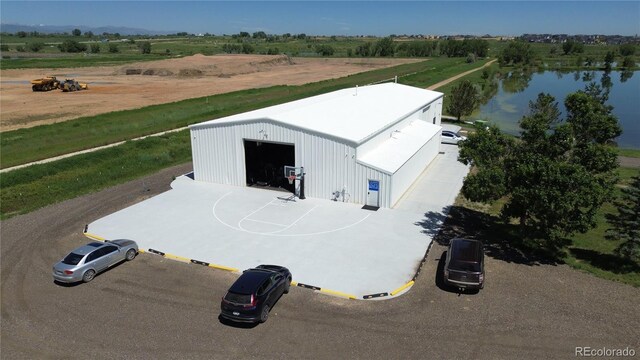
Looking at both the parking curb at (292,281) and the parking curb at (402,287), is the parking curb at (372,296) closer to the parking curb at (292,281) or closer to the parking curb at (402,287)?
the parking curb at (292,281)

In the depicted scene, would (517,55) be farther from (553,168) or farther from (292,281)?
(292,281)

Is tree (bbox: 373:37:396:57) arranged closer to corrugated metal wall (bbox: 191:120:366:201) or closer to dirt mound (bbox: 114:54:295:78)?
dirt mound (bbox: 114:54:295:78)

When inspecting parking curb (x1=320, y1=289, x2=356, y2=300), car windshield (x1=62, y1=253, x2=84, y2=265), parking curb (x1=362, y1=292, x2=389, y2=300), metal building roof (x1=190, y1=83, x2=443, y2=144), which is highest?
metal building roof (x1=190, y1=83, x2=443, y2=144)

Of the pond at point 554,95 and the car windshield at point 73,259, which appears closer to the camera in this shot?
the car windshield at point 73,259

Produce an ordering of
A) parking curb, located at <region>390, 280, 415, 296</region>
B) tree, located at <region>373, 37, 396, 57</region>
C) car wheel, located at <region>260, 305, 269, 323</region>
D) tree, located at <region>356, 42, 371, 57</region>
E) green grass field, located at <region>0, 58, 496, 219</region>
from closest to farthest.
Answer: car wheel, located at <region>260, 305, 269, 323</region>
parking curb, located at <region>390, 280, 415, 296</region>
green grass field, located at <region>0, 58, 496, 219</region>
tree, located at <region>373, 37, 396, 57</region>
tree, located at <region>356, 42, 371, 57</region>

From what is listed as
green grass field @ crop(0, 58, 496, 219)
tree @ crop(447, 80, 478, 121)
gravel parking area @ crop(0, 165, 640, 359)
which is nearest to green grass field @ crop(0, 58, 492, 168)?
green grass field @ crop(0, 58, 496, 219)

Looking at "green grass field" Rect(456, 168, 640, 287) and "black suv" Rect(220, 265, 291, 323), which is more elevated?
"black suv" Rect(220, 265, 291, 323)

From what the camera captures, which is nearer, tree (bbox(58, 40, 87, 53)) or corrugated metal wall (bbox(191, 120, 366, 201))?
corrugated metal wall (bbox(191, 120, 366, 201))

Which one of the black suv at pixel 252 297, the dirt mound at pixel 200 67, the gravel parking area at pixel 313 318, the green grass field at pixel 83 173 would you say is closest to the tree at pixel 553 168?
the gravel parking area at pixel 313 318

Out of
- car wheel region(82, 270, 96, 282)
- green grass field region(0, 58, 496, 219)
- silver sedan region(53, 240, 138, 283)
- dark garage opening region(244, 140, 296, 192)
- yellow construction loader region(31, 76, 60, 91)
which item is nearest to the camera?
silver sedan region(53, 240, 138, 283)
